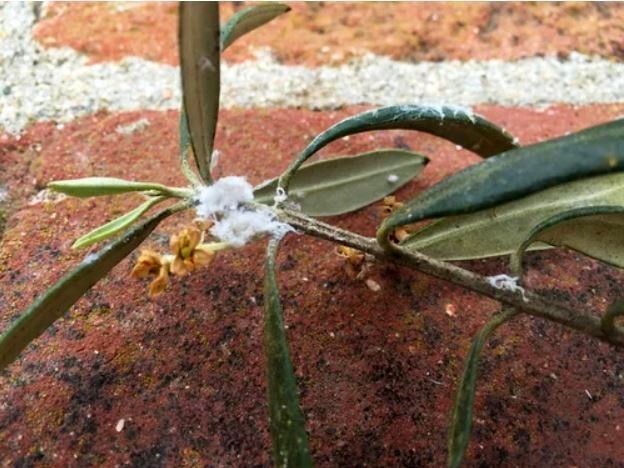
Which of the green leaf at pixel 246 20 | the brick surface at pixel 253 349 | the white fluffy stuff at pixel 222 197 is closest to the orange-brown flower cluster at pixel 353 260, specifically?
the brick surface at pixel 253 349

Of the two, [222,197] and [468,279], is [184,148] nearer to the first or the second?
[222,197]

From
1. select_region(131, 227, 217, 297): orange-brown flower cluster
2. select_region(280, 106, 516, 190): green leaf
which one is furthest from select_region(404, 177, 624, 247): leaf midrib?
select_region(131, 227, 217, 297): orange-brown flower cluster

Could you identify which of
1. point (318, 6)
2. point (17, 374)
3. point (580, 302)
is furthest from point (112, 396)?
point (318, 6)

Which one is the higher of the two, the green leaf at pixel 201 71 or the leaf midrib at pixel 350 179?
the green leaf at pixel 201 71

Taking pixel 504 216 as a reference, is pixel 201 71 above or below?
above

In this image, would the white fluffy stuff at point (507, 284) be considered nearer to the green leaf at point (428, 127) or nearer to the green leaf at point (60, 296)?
the green leaf at point (428, 127)

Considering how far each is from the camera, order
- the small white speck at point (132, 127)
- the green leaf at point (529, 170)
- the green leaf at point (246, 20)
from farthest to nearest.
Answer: the small white speck at point (132, 127), the green leaf at point (246, 20), the green leaf at point (529, 170)

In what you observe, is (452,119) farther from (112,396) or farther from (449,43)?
(112,396)

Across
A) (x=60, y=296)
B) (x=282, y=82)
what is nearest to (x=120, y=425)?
(x=60, y=296)
